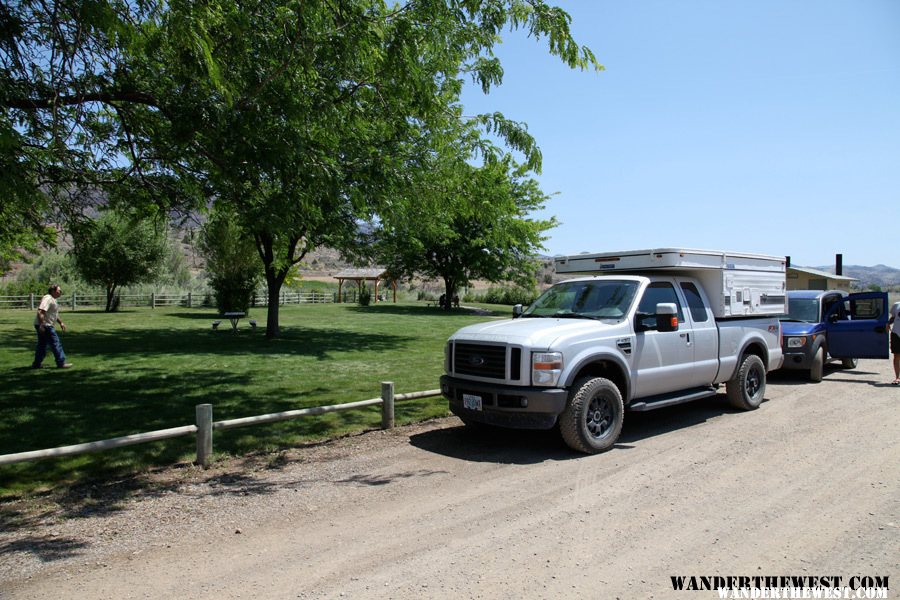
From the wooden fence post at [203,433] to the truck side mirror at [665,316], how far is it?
17.7 feet

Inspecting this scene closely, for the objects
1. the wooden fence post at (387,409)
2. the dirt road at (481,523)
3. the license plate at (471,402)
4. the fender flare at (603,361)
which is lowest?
the dirt road at (481,523)

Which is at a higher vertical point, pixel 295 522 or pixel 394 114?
pixel 394 114

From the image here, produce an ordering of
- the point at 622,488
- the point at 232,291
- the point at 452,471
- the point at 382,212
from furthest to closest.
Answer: the point at 232,291 < the point at 382,212 < the point at 452,471 < the point at 622,488

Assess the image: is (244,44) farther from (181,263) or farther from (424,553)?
(181,263)

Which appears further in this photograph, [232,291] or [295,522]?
[232,291]

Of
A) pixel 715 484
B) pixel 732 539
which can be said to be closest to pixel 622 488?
pixel 715 484

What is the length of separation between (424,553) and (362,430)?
4.01 meters

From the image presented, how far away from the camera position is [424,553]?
4258 mm

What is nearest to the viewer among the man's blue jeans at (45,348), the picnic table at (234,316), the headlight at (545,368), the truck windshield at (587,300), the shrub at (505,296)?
the headlight at (545,368)

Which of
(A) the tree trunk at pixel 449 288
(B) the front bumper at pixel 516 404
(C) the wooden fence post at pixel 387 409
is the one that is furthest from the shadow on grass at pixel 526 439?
(A) the tree trunk at pixel 449 288

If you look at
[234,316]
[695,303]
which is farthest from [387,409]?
[234,316]

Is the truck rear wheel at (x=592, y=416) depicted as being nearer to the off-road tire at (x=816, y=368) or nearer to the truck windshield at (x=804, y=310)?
the off-road tire at (x=816, y=368)

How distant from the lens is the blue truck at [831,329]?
11930mm

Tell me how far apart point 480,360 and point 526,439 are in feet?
4.39
